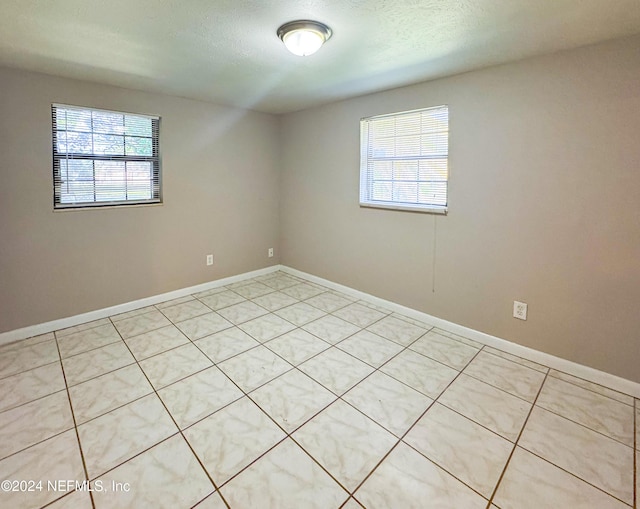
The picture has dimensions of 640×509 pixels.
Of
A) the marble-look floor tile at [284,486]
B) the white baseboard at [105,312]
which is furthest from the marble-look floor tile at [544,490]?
the white baseboard at [105,312]

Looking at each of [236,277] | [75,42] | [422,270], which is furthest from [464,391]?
[75,42]

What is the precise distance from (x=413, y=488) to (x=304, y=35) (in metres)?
2.37

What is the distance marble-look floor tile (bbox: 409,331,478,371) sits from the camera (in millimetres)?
2459

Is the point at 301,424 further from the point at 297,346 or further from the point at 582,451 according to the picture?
the point at 582,451

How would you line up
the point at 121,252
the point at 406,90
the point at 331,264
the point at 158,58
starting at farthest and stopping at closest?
1. the point at 331,264
2. the point at 121,252
3. the point at 406,90
4. the point at 158,58

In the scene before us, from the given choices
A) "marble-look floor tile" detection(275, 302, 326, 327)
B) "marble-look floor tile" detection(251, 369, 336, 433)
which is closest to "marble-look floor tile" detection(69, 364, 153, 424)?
"marble-look floor tile" detection(251, 369, 336, 433)

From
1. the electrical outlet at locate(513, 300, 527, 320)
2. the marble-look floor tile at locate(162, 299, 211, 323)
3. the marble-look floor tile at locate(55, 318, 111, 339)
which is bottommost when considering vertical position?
the marble-look floor tile at locate(55, 318, 111, 339)

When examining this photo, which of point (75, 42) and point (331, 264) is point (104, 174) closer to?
point (75, 42)

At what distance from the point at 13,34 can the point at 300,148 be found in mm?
2706

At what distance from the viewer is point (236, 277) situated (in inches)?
168

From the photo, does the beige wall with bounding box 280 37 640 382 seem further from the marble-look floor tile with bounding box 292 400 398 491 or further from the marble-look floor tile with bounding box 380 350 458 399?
the marble-look floor tile with bounding box 292 400 398 491

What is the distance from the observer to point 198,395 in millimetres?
2039

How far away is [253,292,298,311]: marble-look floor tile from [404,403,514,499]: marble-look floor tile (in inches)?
76.6

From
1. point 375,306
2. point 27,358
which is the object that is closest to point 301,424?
point 375,306
